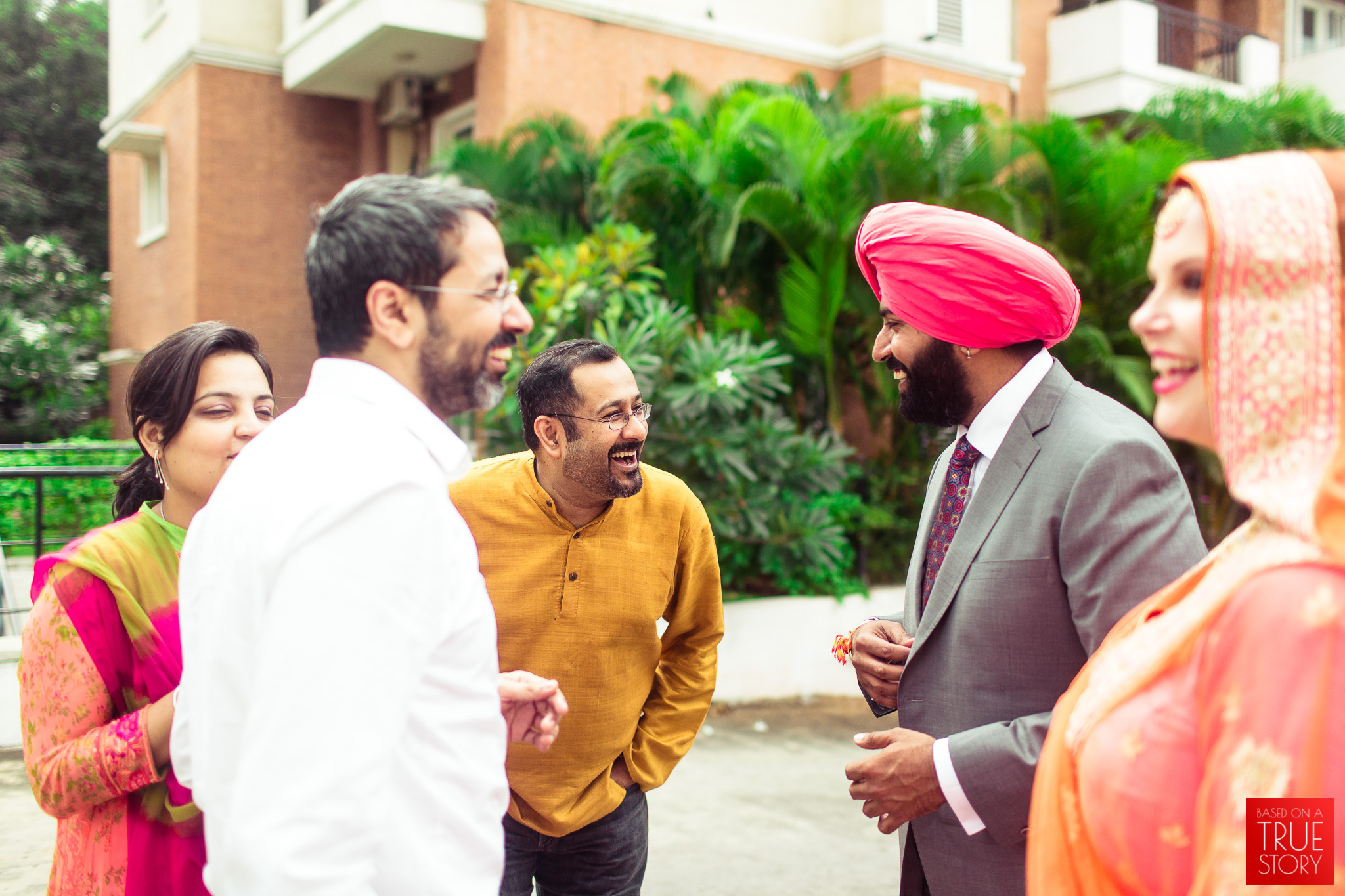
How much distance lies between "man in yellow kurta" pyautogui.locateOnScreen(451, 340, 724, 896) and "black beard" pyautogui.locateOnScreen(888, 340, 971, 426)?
796 millimetres

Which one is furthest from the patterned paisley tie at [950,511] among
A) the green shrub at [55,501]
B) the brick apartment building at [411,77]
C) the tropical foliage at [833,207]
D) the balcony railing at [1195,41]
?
the balcony railing at [1195,41]

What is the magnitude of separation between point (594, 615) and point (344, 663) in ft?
4.83

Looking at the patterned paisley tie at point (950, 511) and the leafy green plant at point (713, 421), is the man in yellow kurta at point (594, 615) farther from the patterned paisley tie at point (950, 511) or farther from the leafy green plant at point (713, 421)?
the leafy green plant at point (713, 421)

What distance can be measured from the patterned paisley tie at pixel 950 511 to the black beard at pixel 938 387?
74 mm

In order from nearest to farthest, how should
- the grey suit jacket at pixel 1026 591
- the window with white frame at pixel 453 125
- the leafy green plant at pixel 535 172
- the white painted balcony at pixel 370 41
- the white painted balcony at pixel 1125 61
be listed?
1. the grey suit jacket at pixel 1026 591
2. the leafy green plant at pixel 535 172
3. the white painted balcony at pixel 370 41
4. the window with white frame at pixel 453 125
5. the white painted balcony at pixel 1125 61

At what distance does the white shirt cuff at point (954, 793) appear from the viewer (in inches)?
74.7

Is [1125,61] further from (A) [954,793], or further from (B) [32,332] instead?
(B) [32,332]

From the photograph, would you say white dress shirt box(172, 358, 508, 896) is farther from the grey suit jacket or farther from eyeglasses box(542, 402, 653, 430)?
eyeglasses box(542, 402, 653, 430)

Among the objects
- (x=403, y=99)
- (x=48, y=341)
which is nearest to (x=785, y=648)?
(x=403, y=99)

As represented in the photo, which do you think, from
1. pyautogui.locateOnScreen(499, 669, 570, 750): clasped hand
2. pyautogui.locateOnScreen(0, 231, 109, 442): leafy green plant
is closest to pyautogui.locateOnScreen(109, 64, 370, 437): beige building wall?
pyautogui.locateOnScreen(0, 231, 109, 442): leafy green plant

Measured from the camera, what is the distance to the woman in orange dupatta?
100cm

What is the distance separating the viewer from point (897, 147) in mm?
7129

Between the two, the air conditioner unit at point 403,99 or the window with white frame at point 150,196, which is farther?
the window with white frame at point 150,196

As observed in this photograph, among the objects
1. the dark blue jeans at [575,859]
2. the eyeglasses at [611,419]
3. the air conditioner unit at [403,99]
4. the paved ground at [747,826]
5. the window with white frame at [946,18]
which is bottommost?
the paved ground at [747,826]
